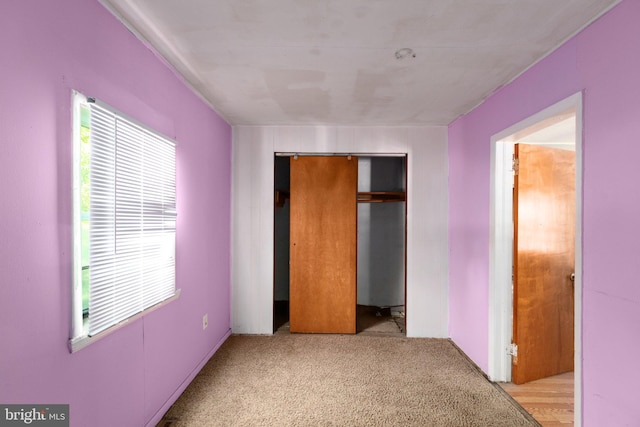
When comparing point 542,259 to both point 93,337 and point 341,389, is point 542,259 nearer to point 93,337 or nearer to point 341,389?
point 341,389

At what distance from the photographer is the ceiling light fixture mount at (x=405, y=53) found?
1.93 m

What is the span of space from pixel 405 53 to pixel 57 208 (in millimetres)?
1993

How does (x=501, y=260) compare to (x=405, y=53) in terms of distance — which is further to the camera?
(x=501, y=260)

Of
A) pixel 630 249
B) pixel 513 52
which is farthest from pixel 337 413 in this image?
pixel 513 52

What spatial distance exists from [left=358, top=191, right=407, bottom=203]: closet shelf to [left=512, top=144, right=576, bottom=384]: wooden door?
150cm

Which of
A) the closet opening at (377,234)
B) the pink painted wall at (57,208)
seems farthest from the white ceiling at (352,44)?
the closet opening at (377,234)

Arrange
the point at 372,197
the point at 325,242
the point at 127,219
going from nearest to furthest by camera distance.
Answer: the point at 127,219, the point at 325,242, the point at 372,197

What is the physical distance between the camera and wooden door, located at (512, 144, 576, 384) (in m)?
2.54

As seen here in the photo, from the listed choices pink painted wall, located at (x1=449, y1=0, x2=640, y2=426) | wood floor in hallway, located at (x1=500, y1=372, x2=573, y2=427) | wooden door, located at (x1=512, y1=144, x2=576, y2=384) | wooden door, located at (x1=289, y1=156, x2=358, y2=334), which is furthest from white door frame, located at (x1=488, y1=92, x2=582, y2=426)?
wooden door, located at (x1=289, y1=156, x2=358, y2=334)

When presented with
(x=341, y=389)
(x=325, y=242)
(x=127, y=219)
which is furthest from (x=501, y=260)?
(x=127, y=219)

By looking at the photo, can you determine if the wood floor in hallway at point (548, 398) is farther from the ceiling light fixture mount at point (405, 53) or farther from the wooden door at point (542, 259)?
the ceiling light fixture mount at point (405, 53)

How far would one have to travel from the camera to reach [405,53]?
1967 mm

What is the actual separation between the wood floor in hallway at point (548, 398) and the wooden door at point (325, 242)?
65.5 inches

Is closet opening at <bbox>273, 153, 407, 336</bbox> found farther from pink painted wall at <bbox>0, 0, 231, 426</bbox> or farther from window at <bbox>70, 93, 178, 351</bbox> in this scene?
window at <bbox>70, 93, 178, 351</bbox>
